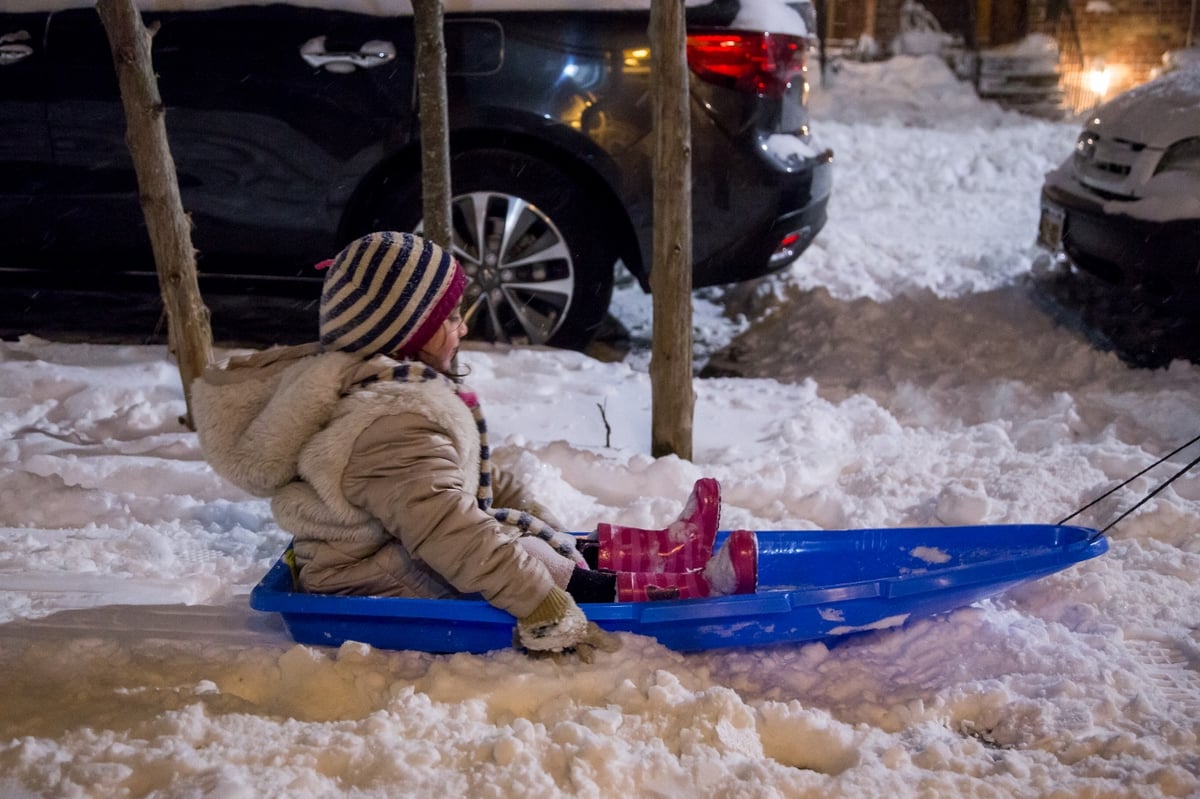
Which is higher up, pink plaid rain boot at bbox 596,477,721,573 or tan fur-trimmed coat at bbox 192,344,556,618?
tan fur-trimmed coat at bbox 192,344,556,618

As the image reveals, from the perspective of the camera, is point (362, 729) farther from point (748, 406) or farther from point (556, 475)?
point (748, 406)

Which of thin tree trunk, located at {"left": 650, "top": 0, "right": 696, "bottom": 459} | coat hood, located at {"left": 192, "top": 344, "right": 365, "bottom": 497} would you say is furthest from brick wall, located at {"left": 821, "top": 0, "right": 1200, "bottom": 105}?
coat hood, located at {"left": 192, "top": 344, "right": 365, "bottom": 497}

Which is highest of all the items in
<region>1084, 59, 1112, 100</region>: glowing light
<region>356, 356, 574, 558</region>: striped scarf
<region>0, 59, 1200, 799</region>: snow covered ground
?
<region>356, 356, 574, 558</region>: striped scarf

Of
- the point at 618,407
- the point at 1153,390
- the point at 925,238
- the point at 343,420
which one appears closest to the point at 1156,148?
the point at 1153,390

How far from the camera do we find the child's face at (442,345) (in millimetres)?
2750

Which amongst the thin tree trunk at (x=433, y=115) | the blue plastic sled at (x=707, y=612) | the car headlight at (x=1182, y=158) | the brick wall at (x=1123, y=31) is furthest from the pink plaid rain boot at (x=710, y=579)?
the brick wall at (x=1123, y=31)

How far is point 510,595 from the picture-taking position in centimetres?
262

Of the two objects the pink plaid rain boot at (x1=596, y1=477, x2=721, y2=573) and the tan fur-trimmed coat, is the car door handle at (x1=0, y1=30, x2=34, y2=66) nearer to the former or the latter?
the tan fur-trimmed coat

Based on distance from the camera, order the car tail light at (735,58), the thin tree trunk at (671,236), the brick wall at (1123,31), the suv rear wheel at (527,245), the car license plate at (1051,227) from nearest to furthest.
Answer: the thin tree trunk at (671,236) → the car tail light at (735,58) → the suv rear wheel at (527,245) → the car license plate at (1051,227) → the brick wall at (1123,31)

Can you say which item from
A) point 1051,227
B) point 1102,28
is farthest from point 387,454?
point 1102,28

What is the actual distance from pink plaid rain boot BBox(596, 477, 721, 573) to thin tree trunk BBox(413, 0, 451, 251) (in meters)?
1.55

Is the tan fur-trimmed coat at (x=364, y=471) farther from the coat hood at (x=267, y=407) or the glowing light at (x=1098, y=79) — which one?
the glowing light at (x=1098, y=79)

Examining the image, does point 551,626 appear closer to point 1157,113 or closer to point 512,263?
point 512,263

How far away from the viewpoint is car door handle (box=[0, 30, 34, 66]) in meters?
5.02
